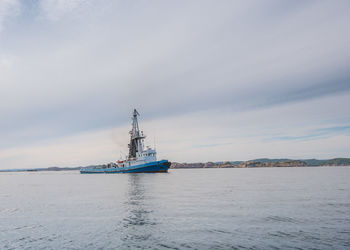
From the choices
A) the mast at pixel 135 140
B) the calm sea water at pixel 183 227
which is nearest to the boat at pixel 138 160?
the mast at pixel 135 140

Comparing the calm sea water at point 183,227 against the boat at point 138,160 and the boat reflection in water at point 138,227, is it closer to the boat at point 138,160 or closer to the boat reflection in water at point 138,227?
the boat reflection in water at point 138,227

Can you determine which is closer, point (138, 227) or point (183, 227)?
point (183, 227)

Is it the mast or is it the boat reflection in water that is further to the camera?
the mast

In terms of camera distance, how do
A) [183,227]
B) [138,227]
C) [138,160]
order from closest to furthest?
[183,227] → [138,227] → [138,160]

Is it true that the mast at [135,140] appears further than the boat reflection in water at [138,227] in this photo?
Yes

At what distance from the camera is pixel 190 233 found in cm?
1795

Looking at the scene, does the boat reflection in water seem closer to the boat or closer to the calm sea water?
the calm sea water

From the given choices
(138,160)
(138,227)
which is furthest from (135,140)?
(138,227)

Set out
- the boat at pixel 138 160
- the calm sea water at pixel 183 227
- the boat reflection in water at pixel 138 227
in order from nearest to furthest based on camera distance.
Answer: the calm sea water at pixel 183 227, the boat reflection in water at pixel 138 227, the boat at pixel 138 160

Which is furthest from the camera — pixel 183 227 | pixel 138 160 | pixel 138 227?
pixel 138 160

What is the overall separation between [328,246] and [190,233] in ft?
27.6

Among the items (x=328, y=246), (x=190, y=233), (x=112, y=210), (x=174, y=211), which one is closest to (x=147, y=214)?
(x=174, y=211)

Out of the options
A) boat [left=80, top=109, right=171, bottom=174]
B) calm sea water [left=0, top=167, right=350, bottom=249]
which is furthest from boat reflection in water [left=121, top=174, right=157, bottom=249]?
boat [left=80, top=109, right=171, bottom=174]

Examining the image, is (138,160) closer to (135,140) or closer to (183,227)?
(135,140)
